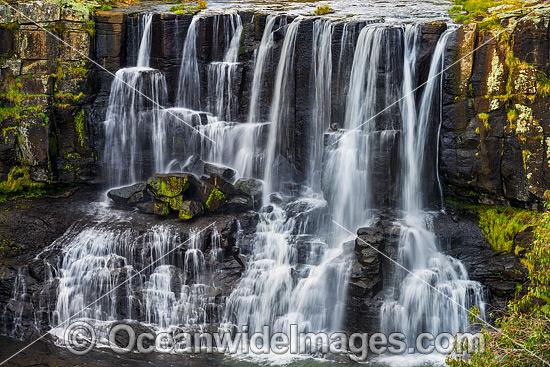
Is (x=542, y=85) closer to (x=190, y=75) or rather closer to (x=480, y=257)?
(x=480, y=257)

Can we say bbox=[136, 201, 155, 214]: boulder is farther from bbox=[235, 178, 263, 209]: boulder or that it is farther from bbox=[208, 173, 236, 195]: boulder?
bbox=[235, 178, 263, 209]: boulder

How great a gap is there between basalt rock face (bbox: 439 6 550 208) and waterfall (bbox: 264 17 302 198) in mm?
5594

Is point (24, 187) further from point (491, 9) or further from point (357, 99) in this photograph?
point (491, 9)

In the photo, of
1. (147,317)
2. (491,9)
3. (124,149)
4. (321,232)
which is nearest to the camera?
(147,317)

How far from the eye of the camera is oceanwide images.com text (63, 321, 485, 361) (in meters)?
15.0

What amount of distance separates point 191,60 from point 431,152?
9711 mm

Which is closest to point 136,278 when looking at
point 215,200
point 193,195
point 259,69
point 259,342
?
point 193,195

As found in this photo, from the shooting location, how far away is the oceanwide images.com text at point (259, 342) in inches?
591

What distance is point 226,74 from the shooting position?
2138 centimetres

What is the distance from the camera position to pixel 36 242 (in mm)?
18094

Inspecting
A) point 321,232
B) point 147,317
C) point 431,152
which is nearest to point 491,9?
point 431,152

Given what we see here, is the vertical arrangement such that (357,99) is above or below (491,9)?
below

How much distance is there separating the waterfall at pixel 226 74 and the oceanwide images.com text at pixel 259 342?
8.89 metres

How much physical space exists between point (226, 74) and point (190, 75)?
57.6 inches
